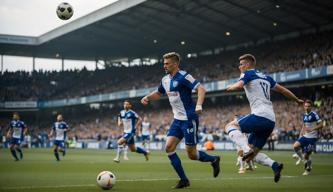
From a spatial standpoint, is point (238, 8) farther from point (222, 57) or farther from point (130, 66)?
point (130, 66)

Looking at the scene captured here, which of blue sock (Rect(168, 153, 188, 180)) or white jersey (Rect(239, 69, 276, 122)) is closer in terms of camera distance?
white jersey (Rect(239, 69, 276, 122))

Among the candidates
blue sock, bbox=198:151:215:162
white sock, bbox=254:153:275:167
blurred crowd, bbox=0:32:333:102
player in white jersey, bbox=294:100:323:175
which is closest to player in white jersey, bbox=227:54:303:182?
white sock, bbox=254:153:275:167

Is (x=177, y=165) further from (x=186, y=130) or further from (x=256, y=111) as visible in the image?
(x=256, y=111)

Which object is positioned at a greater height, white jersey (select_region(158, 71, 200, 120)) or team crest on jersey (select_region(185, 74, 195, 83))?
team crest on jersey (select_region(185, 74, 195, 83))

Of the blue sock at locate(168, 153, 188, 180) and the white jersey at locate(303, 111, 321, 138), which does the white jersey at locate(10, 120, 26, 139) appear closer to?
the white jersey at locate(303, 111, 321, 138)

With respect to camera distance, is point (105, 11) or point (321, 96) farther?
point (105, 11)

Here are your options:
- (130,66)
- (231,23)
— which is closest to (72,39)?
(130,66)

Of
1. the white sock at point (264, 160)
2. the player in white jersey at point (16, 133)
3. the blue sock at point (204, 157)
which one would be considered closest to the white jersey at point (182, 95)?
the blue sock at point (204, 157)

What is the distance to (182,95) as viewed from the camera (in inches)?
413

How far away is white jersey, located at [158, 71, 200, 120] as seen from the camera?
409 inches

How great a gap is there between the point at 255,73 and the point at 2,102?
67028 millimetres

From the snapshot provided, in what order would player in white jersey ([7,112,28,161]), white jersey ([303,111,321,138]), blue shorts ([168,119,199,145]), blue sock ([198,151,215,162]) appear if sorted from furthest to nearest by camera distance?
player in white jersey ([7,112,28,161])
white jersey ([303,111,321,138])
blue sock ([198,151,215,162])
blue shorts ([168,119,199,145])

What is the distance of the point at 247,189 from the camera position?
1006cm

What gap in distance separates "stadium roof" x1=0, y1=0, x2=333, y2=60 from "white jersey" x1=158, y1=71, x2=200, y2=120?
3125cm
